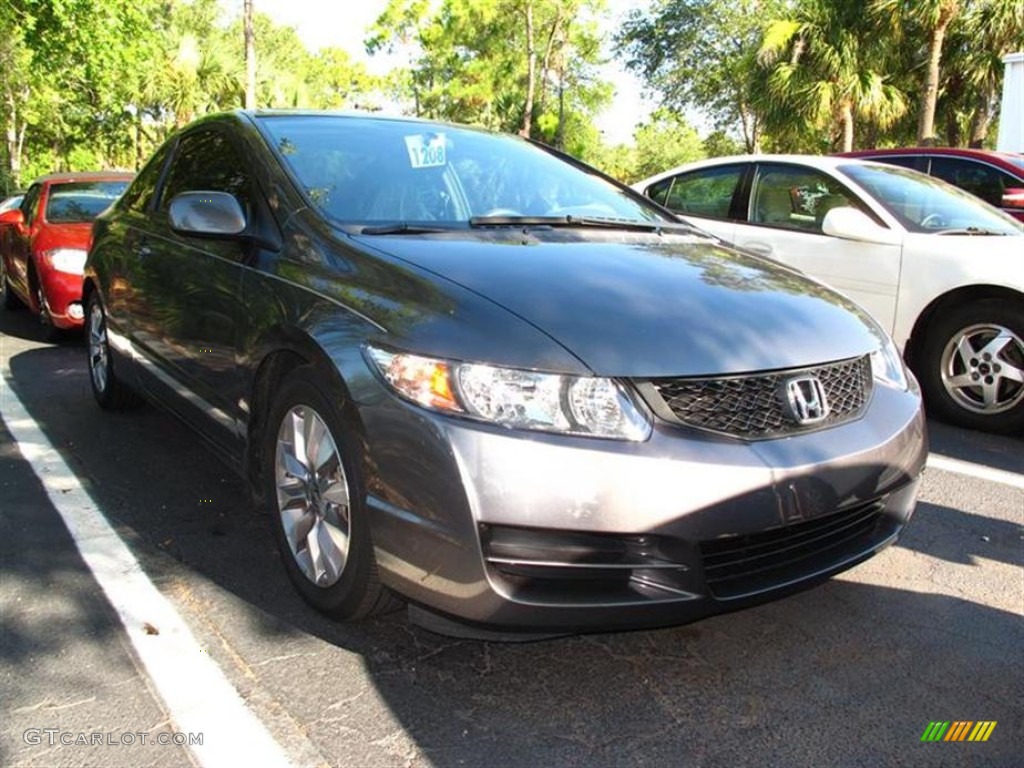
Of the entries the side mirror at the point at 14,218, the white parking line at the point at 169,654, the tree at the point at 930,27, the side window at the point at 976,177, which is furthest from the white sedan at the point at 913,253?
the tree at the point at 930,27

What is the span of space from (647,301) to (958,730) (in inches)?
54.7

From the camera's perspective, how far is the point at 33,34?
13883mm

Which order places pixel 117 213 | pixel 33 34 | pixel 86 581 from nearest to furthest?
1. pixel 86 581
2. pixel 117 213
3. pixel 33 34

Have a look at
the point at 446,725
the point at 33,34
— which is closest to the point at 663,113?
the point at 33,34

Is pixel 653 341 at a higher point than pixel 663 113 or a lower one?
lower

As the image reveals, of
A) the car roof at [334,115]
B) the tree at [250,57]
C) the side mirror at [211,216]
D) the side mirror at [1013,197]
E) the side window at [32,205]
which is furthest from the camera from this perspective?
the tree at [250,57]

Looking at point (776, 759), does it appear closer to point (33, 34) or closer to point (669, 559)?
point (669, 559)

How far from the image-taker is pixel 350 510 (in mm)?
2393

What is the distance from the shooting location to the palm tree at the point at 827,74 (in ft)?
64.2

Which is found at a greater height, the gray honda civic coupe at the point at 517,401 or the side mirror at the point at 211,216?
the side mirror at the point at 211,216

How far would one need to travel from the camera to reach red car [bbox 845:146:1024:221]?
719cm

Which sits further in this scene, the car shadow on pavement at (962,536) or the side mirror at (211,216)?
the car shadow on pavement at (962,536)

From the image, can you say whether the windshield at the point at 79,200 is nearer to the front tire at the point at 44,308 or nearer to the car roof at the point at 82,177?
the car roof at the point at 82,177

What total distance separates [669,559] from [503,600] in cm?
42
